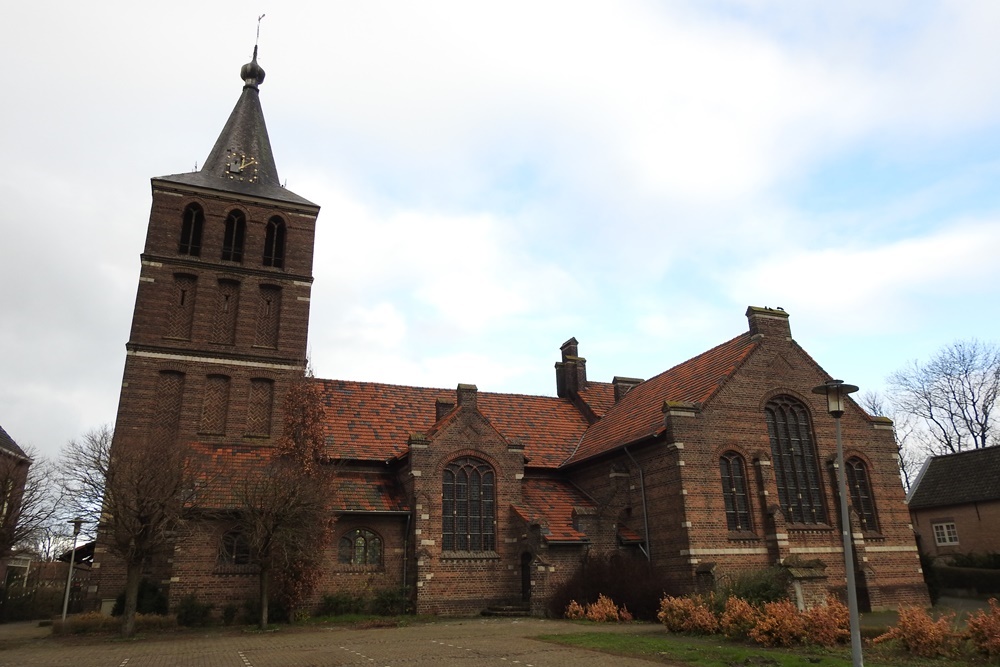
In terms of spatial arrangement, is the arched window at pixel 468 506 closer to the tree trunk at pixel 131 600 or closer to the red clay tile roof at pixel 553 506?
the red clay tile roof at pixel 553 506

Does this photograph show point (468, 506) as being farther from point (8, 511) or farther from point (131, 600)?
point (8, 511)

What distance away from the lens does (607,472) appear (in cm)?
2959

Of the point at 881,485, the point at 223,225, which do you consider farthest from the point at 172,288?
the point at 881,485

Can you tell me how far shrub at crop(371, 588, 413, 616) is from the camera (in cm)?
2553

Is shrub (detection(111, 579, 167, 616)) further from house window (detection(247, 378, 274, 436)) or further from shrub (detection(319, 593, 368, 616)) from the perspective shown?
house window (detection(247, 378, 274, 436))

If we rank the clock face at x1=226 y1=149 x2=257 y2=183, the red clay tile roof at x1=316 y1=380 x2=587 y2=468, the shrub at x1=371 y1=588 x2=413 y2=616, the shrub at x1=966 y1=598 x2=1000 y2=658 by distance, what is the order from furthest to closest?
the clock face at x1=226 y1=149 x2=257 y2=183 < the red clay tile roof at x1=316 y1=380 x2=587 y2=468 < the shrub at x1=371 y1=588 x2=413 y2=616 < the shrub at x1=966 y1=598 x2=1000 y2=658

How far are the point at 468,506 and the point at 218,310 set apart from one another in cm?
1419

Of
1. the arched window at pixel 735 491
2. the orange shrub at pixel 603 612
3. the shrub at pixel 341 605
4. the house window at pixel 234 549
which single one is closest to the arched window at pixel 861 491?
the arched window at pixel 735 491

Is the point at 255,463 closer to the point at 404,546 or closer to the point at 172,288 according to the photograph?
the point at 404,546

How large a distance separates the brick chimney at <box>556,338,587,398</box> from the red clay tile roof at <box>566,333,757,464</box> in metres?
3.65

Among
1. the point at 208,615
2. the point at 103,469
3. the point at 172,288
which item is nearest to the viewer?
the point at 103,469

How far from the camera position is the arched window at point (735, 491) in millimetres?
→ 26234

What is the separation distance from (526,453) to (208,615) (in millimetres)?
14744

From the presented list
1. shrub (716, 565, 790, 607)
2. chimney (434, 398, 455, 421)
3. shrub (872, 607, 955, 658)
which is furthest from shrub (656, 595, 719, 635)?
chimney (434, 398, 455, 421)
